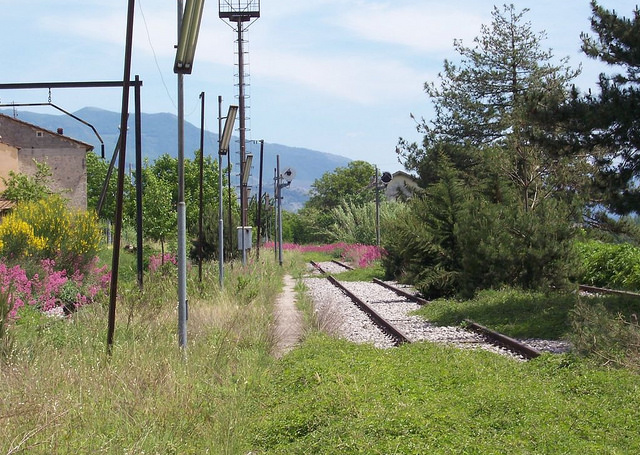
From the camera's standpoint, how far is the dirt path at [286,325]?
500 inches

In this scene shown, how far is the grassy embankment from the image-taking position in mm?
6441

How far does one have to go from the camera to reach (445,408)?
7.41 m

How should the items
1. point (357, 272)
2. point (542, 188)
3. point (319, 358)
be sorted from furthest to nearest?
1. point (357, 272)
2. point (542, 188)
3. point (319, 358)

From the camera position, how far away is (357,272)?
124 ft

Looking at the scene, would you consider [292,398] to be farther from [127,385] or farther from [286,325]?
[286,325]

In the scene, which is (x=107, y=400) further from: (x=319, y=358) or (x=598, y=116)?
(x=598, y=116)

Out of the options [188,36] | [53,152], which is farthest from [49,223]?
[53,152]

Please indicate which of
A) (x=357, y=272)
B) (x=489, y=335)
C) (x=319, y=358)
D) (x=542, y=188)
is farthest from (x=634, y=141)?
(x=357, y=272)

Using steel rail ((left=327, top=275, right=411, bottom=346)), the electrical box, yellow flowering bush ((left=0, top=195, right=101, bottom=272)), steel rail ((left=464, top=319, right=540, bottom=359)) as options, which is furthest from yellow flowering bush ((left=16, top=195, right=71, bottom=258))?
steel rail ((left=464, top=319, right=540, bottom=359))

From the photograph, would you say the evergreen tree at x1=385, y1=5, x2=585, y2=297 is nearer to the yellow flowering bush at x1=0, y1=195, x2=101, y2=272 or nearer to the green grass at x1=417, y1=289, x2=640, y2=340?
the green grass at x1=417, y1=289, x2=640, y2=340

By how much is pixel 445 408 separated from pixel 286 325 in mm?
8636

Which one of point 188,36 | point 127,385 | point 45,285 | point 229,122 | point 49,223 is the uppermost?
point 229,122

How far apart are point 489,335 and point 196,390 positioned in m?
7.32

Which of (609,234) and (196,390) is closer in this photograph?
(196,390)
